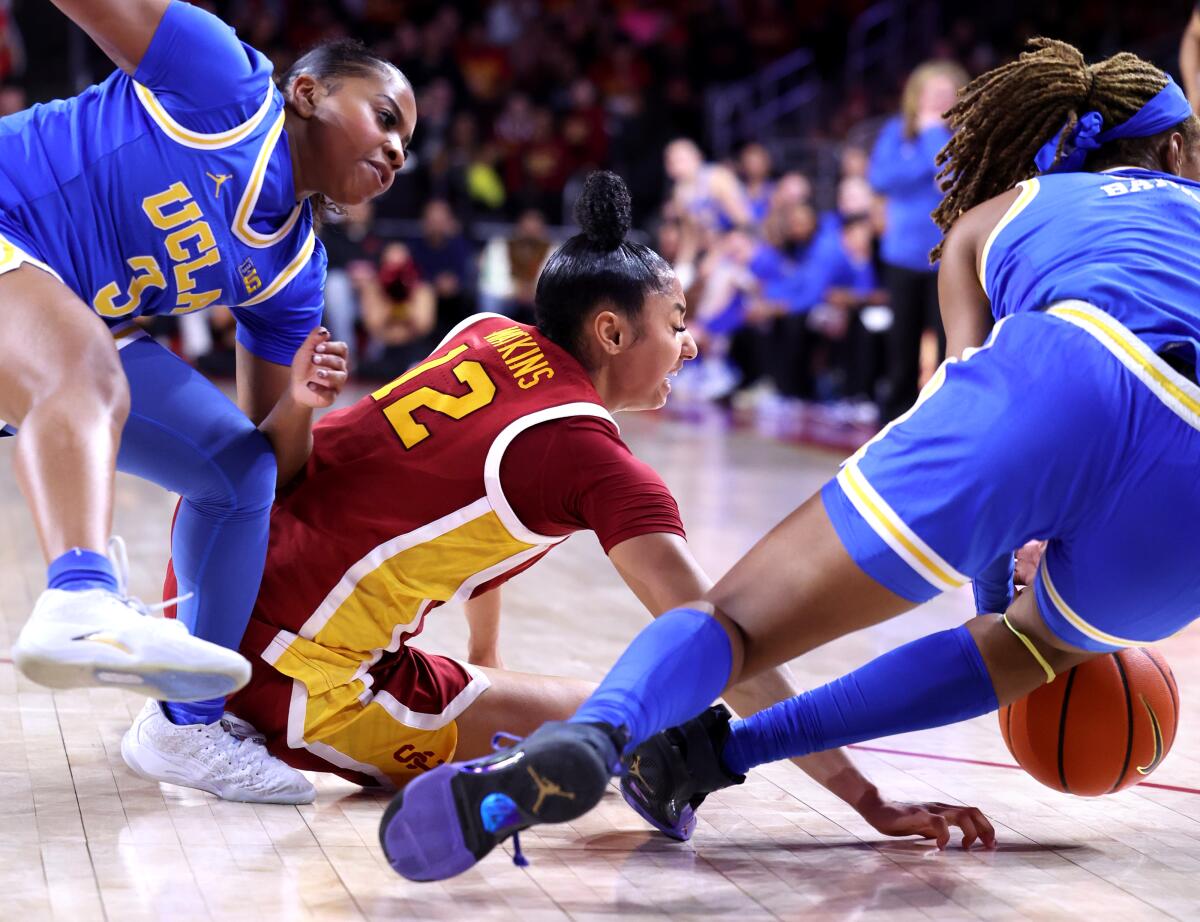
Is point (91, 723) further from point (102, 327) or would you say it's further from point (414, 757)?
point (102, 327)

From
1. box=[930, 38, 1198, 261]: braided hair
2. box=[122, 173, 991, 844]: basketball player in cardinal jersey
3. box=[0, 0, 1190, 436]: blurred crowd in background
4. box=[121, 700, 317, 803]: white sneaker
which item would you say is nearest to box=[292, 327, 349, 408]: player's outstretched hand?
box=[122, 173, 991, 844]: basketball player in cardinal jersey

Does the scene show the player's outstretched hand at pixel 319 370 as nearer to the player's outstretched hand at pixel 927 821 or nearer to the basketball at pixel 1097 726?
the player's outstretched hand at pixel 927 821

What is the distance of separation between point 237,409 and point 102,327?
1.52ft

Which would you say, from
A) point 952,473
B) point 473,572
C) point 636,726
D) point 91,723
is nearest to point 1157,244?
point 952,473

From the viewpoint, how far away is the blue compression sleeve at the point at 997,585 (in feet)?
8.62

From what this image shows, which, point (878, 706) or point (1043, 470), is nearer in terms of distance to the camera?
point (1043, 470)

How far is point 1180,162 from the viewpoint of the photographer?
258 cm

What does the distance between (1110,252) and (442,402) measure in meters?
1.16

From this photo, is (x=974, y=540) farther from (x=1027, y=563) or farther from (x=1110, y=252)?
(x=1027, y=563)

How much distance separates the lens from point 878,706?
2.48 meters

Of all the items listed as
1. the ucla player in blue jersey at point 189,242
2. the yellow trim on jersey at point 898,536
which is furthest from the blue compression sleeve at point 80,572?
the yellow trim on jersey at point 898,536

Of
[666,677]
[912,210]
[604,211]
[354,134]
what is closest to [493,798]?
[666,677]

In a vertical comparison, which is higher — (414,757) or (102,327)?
(102,327)

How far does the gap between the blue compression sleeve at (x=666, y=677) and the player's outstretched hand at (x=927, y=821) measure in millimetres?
534
